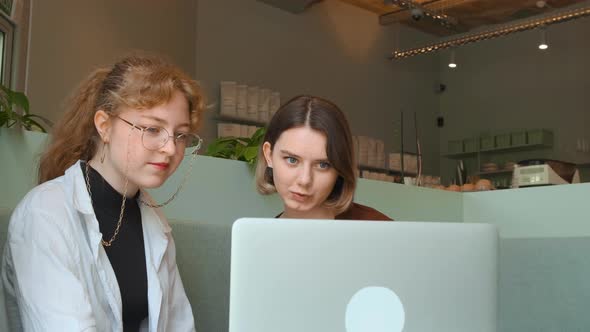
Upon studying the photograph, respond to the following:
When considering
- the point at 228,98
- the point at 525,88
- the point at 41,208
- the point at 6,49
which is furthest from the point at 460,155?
the point at 41,208

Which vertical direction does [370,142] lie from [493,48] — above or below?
below

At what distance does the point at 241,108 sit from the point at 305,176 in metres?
5.11

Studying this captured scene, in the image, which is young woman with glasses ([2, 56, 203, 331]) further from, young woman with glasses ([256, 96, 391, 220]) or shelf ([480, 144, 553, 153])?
shelf ([480, 144, 553, 153])

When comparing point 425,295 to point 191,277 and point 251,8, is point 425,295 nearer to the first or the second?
point 191,277

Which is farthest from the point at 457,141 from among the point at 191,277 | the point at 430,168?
the point at 191,277

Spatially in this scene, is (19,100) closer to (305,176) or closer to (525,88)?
(305,176)

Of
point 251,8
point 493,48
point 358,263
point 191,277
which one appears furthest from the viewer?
point 493,48

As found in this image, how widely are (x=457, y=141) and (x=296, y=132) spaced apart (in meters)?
7.74

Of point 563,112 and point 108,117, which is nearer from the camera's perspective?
point 108,117

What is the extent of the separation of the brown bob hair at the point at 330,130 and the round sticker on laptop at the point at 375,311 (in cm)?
73

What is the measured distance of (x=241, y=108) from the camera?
682 centimetres

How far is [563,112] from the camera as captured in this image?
27.4 feet

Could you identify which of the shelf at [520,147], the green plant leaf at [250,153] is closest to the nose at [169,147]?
the green plant leaf at [250,153]

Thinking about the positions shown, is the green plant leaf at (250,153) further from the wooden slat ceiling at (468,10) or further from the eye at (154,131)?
the wooden slat ceiling at (468,10)
